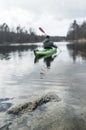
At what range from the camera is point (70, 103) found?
10.7 m

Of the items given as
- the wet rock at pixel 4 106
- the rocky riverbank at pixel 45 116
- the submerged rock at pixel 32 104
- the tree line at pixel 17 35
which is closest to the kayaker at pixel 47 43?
the submerged rock at pixel 32 104

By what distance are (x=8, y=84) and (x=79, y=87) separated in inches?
162

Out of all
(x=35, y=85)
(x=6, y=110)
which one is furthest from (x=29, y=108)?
(x=35, y=85)

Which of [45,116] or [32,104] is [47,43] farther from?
[45,116]

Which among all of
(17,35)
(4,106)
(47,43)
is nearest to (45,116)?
(4,106)

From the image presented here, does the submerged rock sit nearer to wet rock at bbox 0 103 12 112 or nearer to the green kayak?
wet rock at bbox 0 103 12 112

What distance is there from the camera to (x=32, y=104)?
9930mm

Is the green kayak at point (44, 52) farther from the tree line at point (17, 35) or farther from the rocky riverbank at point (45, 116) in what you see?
the tree line at point (17, 35)

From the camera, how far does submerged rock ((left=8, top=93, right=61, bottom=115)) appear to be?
9.46 metres

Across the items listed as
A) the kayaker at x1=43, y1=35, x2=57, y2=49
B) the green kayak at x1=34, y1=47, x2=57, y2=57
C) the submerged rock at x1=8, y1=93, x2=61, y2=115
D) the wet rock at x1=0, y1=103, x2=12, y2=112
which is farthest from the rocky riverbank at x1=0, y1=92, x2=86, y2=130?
the kayaker at x1=43, y1=35, x2=57, y2=49

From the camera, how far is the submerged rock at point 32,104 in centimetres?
946

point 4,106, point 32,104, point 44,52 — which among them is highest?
point 44,52

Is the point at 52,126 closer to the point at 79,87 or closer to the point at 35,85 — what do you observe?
the point at 79,87

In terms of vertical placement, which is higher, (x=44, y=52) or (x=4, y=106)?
(x=44, y=52)
